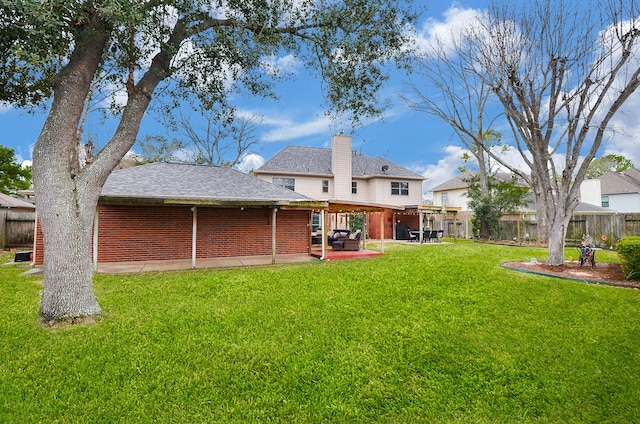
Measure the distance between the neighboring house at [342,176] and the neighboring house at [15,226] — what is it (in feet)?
40.9

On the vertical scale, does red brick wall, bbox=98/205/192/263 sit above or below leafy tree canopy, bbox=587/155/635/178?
below

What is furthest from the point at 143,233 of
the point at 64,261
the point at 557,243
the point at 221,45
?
the point at 557,243

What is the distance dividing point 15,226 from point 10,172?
12.4 m

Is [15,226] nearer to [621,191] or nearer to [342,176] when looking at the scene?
[342,176]

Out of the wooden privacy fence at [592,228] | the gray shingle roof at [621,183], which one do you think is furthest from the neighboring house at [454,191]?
the wooden privacy fence at [592,228]

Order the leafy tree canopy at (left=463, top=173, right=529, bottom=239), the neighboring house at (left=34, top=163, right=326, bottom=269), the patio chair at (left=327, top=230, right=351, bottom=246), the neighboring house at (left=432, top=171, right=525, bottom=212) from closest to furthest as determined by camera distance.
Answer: the neighboring house at (left=34, top=163, right=326, bottom=269)
the patio chair at (left=327, top=230, right=351, bottom=246)
the leafy tree canopy at (left=463, top=173, right=529, bottom=239)
the neighboring house at (left=432, top=171, right=525, bottom=212)

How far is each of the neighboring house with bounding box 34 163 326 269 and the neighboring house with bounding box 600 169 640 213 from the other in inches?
1254

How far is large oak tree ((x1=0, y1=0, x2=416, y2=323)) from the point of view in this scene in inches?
212

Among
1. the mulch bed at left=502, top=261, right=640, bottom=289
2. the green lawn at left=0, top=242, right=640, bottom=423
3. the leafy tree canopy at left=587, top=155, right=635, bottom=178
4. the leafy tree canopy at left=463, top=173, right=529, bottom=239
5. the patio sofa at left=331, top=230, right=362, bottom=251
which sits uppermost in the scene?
the leafy tree canopy at left=587, top=155, right=635, bottom=178

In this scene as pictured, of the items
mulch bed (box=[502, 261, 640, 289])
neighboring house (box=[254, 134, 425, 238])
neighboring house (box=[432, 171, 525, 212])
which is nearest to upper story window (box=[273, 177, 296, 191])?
neighboring house (box=[254, 134, 425, 238])

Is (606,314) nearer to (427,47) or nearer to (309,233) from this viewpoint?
(309,233)

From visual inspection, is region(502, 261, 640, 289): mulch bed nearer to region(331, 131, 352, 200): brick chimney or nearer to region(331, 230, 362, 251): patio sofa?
region(331, 230, 362, 251): patio sofa

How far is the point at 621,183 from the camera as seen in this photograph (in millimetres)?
30844

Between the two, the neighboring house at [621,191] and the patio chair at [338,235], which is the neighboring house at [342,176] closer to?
the patio chair at [338,235]
